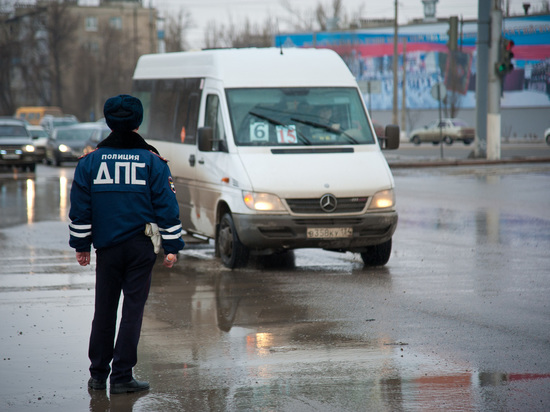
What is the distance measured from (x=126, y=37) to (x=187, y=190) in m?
91.6

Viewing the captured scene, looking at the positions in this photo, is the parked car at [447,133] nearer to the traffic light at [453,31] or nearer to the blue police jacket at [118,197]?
the traffic light at [453,31]

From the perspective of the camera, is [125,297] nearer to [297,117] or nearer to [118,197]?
[118,197]

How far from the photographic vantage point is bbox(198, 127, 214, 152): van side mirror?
35.6 feet

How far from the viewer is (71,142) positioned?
3628 centimetres

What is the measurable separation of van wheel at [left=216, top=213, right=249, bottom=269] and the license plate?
0.83m

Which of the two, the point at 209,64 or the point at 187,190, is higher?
the point at 209,64

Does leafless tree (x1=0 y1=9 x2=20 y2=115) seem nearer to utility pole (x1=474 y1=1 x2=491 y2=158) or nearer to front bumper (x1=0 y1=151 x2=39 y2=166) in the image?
front bumper (x1=0 y1=151 x2=39 y2=166)

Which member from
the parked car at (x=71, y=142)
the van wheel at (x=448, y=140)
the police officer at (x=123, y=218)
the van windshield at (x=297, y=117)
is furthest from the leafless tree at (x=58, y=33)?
the police officer at (x=123, y=218)

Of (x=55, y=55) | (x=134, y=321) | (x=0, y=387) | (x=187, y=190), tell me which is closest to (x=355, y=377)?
(x=134, y=321)

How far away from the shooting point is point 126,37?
3969 inches

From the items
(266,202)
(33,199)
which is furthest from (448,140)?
(266,202)

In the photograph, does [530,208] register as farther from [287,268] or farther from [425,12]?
[425,12]

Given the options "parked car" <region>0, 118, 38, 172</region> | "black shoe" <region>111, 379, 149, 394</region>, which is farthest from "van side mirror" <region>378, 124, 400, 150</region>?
"parked car" <region>0, 118, 38, 172</region>

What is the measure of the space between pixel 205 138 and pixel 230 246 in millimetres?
1297
